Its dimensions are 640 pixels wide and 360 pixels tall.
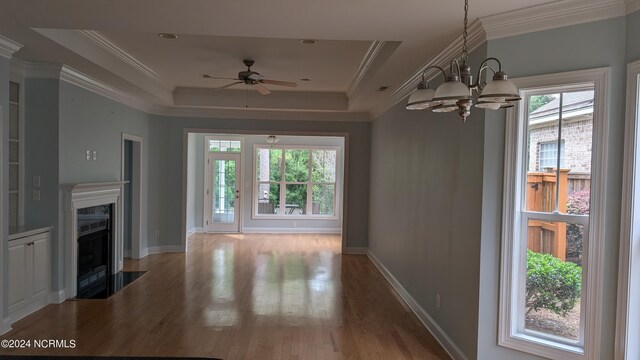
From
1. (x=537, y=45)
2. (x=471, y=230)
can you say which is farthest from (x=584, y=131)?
(x=471, y=230)

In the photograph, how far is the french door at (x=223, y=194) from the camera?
32.5 ft

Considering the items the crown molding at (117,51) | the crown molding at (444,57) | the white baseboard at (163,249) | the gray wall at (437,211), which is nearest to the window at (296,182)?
the white baseboard at (163,249)

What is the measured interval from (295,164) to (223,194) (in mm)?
1900

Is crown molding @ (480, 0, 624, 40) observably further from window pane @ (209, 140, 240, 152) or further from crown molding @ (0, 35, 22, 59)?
window pane @ (209, 140, 240, 152)

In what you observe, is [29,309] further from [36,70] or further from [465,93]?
[465,93]

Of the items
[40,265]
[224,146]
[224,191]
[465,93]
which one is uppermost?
[224,146]

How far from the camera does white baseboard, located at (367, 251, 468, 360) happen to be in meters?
3.33

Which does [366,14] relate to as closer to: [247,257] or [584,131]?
[584,131]

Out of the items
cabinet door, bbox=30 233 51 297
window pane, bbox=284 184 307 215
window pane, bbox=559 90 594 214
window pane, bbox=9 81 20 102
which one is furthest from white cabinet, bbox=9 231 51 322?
window pane, bbox=284 184 307 215

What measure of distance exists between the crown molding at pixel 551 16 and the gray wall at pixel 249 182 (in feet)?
24.4

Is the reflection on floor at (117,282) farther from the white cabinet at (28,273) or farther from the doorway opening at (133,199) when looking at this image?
the doorway opening at (133,199)

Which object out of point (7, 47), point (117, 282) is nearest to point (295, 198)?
point (117, 282)

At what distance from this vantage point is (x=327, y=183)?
10367mm

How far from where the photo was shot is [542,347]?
108 inches
